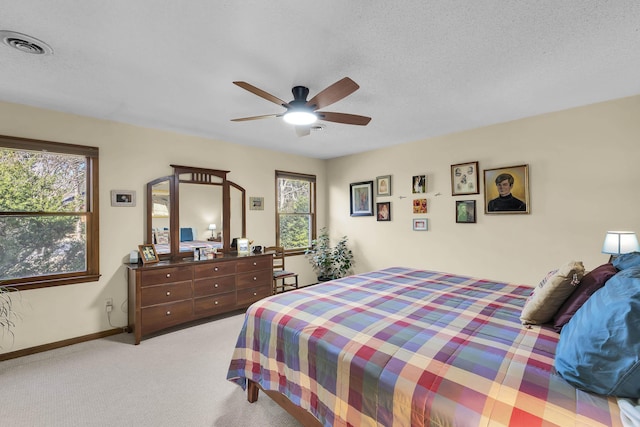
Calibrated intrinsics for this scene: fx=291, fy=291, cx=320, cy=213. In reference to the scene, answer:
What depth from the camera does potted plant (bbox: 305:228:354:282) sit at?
5.34 m

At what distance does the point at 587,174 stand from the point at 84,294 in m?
5.64

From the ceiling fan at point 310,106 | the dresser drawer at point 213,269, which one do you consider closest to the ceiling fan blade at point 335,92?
the ceiling fan at point 310,106

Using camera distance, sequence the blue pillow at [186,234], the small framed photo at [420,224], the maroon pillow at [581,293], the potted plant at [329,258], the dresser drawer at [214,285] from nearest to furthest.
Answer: the maroon pillow at [581,293] → the dresser drawer at [214,285] → the blue pillow at [186,234] → the small framed photo at [420,224] → the potted plant at [329,258]

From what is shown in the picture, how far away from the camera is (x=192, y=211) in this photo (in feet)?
13.6

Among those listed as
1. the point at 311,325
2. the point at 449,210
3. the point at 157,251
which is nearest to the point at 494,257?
the point at 449,210

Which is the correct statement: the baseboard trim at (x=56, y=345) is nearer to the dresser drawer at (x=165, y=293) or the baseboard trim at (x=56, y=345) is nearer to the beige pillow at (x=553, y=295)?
the dresser drawer at (x=165, y=293)

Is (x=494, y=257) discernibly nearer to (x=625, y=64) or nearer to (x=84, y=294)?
(x=625, y=64)

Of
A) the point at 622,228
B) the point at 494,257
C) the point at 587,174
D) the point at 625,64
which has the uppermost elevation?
the point at 625,64

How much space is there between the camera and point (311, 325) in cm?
174

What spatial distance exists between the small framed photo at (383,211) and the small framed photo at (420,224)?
47 cm

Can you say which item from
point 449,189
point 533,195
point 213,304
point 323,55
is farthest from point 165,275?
point 533,195

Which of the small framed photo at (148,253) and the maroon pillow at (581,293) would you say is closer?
the maroon pillow at (581,293)

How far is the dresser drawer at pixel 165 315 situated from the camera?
10.6ft

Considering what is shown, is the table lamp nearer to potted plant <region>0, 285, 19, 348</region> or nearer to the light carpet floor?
the light carpet floor
